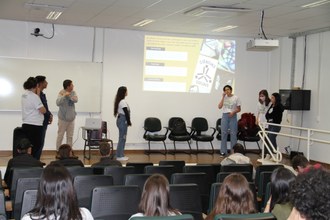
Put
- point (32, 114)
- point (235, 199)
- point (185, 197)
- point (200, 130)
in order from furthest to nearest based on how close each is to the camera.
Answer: point (200, 130), point (32, 114), point (185, 197), point (235, 199)

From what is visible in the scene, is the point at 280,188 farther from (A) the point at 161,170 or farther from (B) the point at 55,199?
(A) the point at 161,170

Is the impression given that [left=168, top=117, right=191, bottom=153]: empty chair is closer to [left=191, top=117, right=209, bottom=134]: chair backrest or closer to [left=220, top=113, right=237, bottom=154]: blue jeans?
[left=191, top=117, right=209, bottom=134]: chair backrest

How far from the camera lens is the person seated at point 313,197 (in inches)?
62.8

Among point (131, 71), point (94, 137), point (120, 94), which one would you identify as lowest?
point (94, 137)

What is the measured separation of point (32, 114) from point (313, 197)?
6.33 metres

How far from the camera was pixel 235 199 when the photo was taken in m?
3.06

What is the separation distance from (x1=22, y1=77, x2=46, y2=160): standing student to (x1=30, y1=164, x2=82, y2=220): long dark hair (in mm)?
4827

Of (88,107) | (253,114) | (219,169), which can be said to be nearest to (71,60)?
(88,107)

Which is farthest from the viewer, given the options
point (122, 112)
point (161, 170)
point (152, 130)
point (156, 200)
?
point (152, 130)

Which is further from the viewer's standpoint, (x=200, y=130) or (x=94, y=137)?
(x=200, y=130)

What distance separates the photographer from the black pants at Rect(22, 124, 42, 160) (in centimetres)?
728

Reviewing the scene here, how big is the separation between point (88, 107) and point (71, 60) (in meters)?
1.16

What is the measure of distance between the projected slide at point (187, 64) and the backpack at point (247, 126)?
1077mm

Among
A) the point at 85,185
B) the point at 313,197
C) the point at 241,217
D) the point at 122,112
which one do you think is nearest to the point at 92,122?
the point at 122,112
